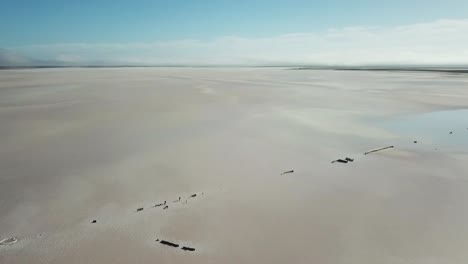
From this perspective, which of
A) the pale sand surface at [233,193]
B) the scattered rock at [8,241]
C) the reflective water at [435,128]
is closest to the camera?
the pale sand surface at [233,193]

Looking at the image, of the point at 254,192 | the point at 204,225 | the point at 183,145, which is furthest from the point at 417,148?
the point at 204,225

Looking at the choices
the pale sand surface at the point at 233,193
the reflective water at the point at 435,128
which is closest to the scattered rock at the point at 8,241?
the pale sand surface at the point at 233,193

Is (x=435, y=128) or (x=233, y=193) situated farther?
(x=435, y=128)

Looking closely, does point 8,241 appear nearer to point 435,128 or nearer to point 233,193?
point 233,193

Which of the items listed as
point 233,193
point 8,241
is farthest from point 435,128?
point 8,241

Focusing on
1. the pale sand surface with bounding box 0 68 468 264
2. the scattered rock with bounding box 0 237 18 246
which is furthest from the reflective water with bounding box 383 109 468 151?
the scattered rock with bounding box 0 237 18 246

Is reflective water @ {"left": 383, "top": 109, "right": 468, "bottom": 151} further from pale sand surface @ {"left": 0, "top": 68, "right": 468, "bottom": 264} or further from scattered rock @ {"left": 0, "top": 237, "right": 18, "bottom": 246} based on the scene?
scattered rock @ {"left": 0, "top": 237, "right": 18, "bottom": 246}

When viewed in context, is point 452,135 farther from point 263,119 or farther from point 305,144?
point 263,119

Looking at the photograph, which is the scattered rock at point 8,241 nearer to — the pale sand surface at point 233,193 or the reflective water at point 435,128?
the pale sand surface at point 233,193
